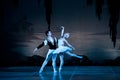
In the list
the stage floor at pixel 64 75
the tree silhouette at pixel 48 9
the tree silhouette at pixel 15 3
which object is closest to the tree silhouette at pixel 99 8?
the tree silhouette at pixel 48 9

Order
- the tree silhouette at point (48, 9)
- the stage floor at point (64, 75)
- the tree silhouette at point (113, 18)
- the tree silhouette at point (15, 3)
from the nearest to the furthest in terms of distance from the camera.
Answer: the stage floor at point (64, 75) → the tree silhouette at point (113, 18) → the tree silhouette at point (48, 9) → the tree silhouette at point (15, 3)

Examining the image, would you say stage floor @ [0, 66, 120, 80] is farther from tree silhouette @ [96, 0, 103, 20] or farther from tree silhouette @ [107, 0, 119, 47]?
tree silhouette @ [96, 0, 103, 20]

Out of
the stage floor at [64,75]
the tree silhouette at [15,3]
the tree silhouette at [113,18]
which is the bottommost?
the stage floor at [64,75]

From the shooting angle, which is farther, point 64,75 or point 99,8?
point 99,8

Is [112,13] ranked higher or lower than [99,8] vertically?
lower

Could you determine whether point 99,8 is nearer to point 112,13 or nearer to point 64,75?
point 112,13

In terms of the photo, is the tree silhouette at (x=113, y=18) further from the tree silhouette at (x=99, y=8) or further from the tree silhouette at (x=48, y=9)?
the tree silhouette at (x=48, y=9)

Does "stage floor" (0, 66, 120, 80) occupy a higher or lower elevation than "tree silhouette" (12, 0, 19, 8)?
lower

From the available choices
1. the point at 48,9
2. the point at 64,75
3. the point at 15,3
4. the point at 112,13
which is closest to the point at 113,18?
the point at 112,13

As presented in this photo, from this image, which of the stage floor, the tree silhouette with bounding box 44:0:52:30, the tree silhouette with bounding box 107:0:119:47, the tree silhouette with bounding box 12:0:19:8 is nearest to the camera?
the stage floor

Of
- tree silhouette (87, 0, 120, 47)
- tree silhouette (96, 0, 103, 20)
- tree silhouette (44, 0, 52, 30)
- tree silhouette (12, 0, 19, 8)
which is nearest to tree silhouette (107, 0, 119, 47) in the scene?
tree silhouette (87, 0, 120, 47)

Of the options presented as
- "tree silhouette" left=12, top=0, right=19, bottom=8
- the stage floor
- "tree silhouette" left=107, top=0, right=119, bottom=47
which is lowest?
the stage floor

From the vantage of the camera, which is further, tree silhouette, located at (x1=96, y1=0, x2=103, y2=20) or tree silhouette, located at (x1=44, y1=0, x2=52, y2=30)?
tree silhouette, located at (x1=44, y1=0, x2=52, y2=30)

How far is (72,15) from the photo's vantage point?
46.0 feet
